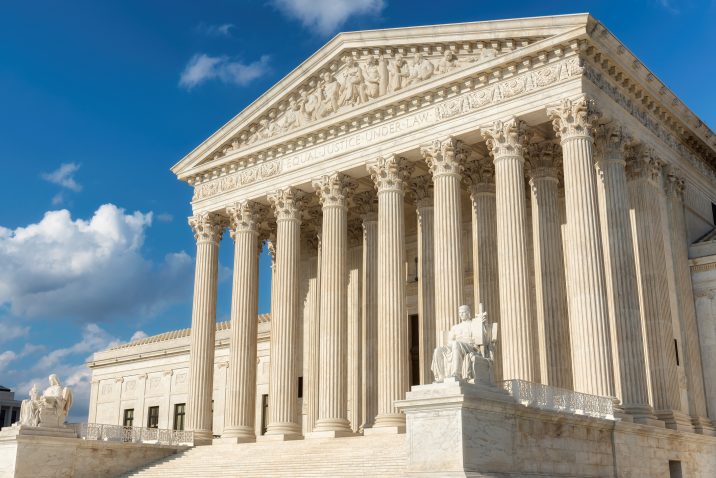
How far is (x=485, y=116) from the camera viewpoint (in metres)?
33.1

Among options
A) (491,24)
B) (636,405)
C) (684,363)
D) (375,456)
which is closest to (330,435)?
(375,456)

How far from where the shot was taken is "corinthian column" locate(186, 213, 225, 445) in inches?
1590

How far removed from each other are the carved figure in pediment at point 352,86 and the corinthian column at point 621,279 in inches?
444

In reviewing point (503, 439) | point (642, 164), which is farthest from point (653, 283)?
point (503, 439)

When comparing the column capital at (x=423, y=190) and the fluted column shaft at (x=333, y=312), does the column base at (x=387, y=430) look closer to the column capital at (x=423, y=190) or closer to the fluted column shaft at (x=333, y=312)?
the fluted column shaft at (x=333, y=312)

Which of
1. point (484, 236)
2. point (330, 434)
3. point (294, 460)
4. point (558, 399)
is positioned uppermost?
point (484, 236)

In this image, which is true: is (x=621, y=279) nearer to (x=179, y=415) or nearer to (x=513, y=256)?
(x=513, y=256)

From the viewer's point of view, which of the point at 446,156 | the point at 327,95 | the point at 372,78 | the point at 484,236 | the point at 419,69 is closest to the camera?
the point at 446,156

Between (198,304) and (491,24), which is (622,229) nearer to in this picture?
(491,24)

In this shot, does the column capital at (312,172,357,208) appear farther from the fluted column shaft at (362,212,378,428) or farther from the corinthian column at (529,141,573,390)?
the corinthian column at (529,141,573,390)

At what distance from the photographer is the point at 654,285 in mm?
32750

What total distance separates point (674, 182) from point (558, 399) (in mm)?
14828

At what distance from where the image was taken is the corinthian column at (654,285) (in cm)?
3098

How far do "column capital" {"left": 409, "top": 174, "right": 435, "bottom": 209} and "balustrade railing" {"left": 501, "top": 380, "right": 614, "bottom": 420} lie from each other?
545 inches
